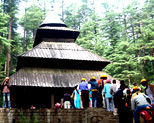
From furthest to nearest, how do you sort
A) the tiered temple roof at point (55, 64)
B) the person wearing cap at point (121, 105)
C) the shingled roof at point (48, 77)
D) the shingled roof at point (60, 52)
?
the shingled roof at point (60, 52), the tiered temple roof at point (55, 64), the shingled roof at point (48, 77), the person wearing cap at point (121, 105)

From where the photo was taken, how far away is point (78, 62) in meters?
21.1

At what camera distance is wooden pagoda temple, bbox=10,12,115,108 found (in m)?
18.7

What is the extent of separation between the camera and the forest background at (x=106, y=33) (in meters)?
33.1

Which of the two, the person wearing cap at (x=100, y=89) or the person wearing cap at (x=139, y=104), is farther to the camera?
the person wearing cap at (x=100, y=89)

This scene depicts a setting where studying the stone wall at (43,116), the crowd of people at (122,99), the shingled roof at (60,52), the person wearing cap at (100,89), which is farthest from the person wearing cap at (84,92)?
the shingled roof at (60,52)

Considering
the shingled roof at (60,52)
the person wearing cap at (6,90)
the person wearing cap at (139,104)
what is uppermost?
the shingled roof at (60,52)

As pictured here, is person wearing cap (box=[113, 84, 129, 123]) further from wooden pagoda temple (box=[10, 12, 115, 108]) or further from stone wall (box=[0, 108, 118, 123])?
wooden pagoda temple (box=[10, 12, 115, 108])

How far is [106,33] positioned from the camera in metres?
42.6

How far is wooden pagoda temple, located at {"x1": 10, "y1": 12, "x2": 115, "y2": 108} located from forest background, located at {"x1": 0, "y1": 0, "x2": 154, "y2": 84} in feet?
34.4

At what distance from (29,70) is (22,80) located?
1.68 metres

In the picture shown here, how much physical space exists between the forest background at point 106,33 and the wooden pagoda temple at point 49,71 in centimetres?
1048

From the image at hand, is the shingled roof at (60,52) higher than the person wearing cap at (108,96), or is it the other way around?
the shingled roof at (60,52)

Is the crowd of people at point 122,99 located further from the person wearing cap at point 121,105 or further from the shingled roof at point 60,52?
the shingled roof at point 60,52

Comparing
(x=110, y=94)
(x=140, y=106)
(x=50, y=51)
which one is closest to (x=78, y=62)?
(x=50, y=51)
